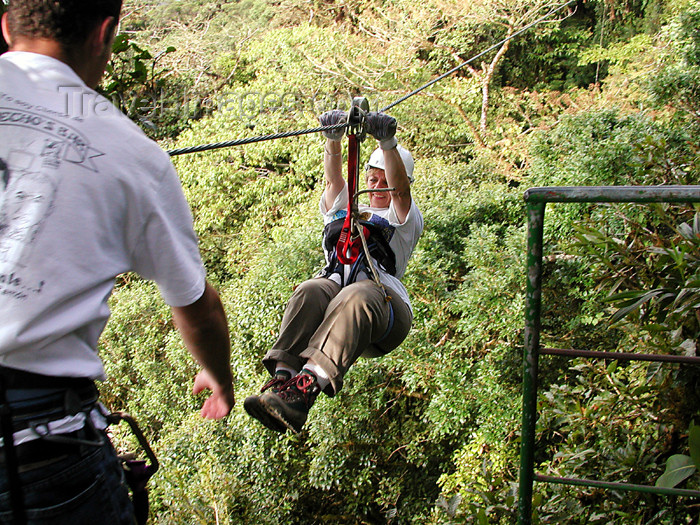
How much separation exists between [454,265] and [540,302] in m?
4.73

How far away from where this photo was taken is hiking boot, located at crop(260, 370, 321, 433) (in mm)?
2143

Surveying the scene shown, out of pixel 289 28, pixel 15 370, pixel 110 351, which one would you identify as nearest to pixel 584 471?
pixel 15 370

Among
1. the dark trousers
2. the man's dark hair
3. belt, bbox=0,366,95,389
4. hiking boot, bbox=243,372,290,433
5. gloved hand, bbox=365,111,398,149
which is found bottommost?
hiking boot, bbox=243,372,290,433

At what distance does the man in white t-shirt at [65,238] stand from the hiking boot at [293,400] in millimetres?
1080

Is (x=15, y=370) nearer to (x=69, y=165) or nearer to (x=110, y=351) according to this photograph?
(x=69, y=165)

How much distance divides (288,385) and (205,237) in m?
7.51

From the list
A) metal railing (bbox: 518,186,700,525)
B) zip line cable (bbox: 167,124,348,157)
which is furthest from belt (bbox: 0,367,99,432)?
metal railing (bbox: 518,186,700,525)

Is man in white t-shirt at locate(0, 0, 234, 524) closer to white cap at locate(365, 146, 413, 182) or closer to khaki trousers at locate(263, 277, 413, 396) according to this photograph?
khaki trousers at locate(263, 277, 413, 396)

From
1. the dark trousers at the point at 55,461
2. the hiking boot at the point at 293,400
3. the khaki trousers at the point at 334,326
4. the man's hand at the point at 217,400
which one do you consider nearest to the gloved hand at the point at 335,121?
the khaki trousers at the point at 334,326

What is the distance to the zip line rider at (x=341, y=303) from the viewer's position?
2209 mm

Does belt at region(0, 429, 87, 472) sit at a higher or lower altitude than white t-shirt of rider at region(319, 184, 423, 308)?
lower

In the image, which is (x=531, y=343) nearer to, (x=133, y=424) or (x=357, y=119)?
(x=133, y=424)

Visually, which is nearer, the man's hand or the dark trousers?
the dark trousers

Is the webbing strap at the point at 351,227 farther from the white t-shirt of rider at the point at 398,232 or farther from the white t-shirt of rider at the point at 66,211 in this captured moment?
the white t-shirt of rider at the point at 66,211
